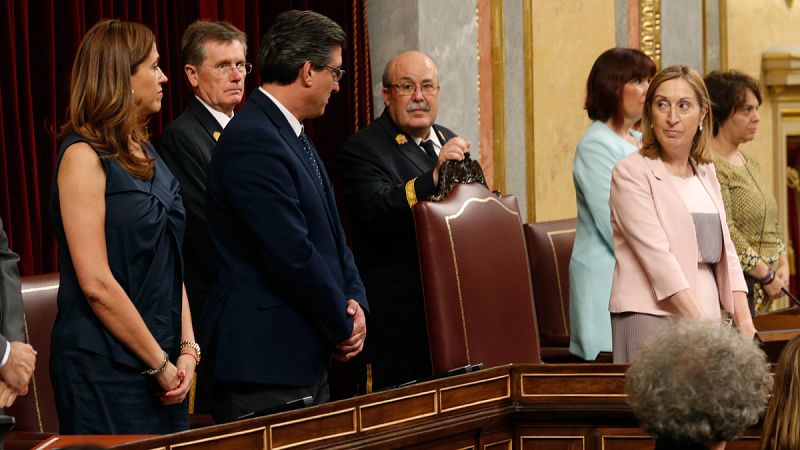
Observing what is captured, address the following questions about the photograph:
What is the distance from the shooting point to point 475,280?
403 cm

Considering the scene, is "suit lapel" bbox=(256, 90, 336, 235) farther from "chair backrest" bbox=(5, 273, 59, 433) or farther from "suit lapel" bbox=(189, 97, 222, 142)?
"chair backrest" bbox=(5, 273, 59, 433)

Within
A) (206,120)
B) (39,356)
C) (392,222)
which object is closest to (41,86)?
(206,120)

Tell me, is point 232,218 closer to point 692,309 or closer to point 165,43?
→ point 692,309

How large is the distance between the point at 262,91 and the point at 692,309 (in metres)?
1.33

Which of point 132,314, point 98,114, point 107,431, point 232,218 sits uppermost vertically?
point 98,114

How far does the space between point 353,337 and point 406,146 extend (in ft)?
3.81

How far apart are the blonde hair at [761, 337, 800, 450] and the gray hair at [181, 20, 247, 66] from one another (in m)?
2.38

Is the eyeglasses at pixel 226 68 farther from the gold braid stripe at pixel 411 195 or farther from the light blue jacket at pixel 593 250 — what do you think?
the light blue jacket at pixel 593 250

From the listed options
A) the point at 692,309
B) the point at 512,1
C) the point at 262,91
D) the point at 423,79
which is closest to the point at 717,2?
the point at 512,1

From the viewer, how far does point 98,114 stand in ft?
10.3

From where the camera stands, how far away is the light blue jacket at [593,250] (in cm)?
444

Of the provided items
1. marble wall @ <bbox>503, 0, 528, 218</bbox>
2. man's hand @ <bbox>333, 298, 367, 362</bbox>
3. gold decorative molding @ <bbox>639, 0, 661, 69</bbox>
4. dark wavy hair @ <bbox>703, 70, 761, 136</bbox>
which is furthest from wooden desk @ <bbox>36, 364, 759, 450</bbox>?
gold decorative molding @ <bbox>639, 0, 661, 69</bbox>

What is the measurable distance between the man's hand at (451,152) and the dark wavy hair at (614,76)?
775 mm

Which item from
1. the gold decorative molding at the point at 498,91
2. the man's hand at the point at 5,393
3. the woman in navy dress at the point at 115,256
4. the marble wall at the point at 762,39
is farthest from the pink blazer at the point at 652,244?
the marble wall at the point at 762,39
